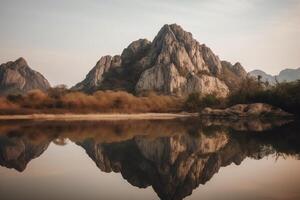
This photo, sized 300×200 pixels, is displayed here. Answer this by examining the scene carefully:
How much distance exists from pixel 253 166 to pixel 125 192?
9.05m

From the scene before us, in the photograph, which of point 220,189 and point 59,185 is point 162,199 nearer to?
point 220,189

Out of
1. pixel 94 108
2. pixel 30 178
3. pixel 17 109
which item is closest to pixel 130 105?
pixel 94 108

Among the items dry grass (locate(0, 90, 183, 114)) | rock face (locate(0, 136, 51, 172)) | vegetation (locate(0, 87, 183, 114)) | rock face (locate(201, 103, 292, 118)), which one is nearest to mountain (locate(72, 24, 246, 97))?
dry grass (locate(0, 90, 183, 114))

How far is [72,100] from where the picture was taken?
94.2 m

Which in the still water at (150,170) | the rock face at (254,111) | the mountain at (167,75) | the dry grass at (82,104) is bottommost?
the still water at (150,170)

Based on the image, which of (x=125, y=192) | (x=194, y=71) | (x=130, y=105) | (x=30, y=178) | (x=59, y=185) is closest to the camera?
(x=125, y=192)

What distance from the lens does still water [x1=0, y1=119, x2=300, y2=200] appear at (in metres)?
14.1

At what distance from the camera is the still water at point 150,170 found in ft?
46.3

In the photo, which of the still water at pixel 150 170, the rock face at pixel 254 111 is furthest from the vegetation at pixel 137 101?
the still water at pixel 150 170

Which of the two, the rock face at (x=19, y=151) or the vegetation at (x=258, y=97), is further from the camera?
the vegetation at (x=258, y=97)

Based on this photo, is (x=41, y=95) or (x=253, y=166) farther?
(x=41, y=95)

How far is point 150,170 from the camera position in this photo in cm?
1905

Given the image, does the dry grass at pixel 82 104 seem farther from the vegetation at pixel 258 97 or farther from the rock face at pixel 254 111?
the rock face at pixel 254 111

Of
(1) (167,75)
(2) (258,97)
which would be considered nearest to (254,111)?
(2) (258,97)
